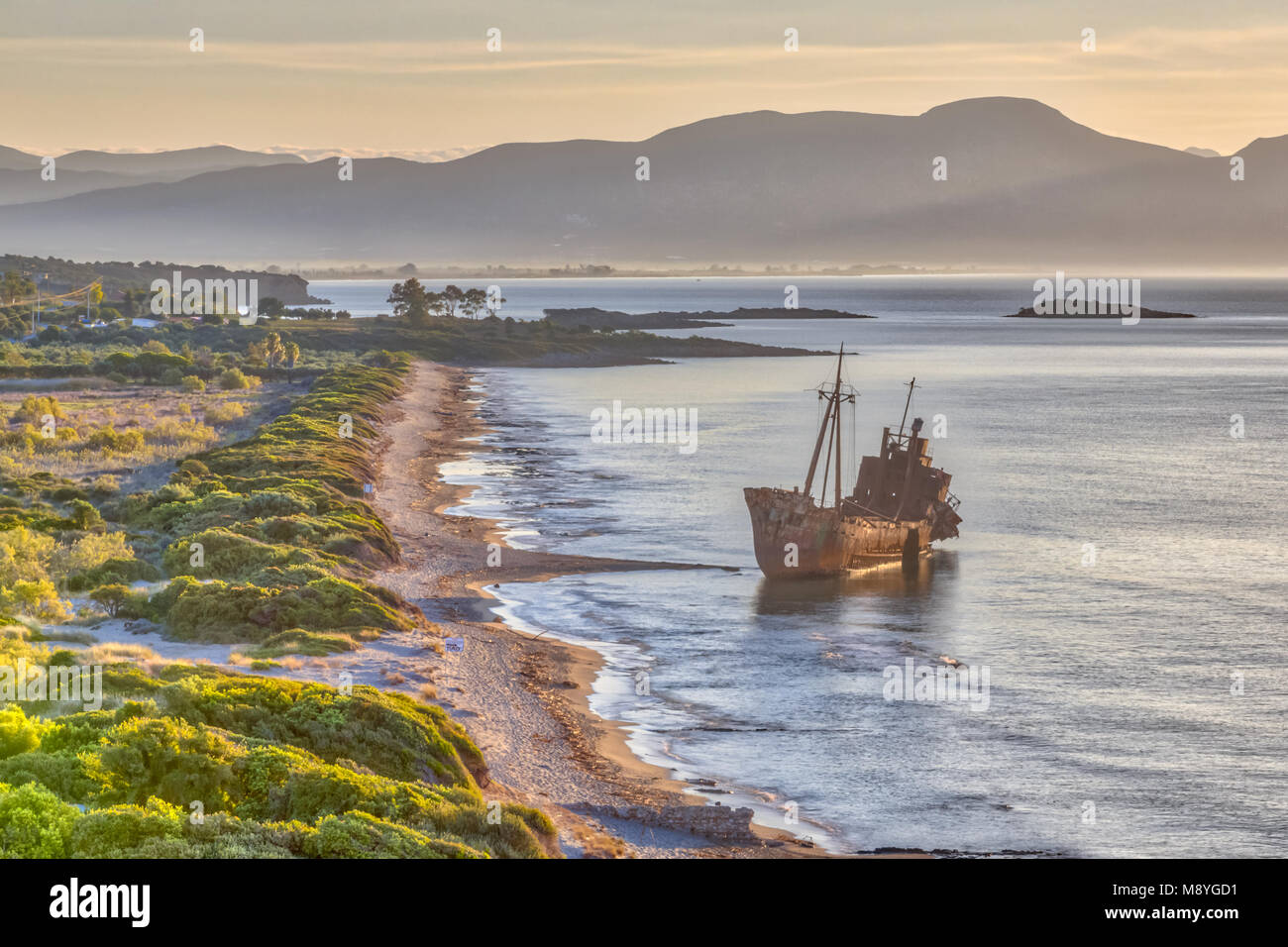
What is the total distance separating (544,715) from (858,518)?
24137 mm

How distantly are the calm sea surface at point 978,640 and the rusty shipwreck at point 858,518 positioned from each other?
1191 millimetres

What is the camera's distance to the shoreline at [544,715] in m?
20.5

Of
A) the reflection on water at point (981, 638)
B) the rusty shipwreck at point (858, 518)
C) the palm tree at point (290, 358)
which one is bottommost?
the reflection on water at point (981, 638)

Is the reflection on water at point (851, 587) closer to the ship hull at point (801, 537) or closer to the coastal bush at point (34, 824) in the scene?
the ship hull at point (801, 537)

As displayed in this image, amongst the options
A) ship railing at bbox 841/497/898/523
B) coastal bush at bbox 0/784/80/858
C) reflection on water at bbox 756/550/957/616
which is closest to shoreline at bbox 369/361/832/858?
reflection on water at bbox 756/550/957/616

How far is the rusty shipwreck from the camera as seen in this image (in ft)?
151

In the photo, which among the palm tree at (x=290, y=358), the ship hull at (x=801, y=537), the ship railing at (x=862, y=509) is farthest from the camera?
the palm tree at (x=290, y=358)

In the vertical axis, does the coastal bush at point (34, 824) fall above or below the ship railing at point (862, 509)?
above

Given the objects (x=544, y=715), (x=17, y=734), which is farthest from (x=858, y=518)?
(x=17, y=734)

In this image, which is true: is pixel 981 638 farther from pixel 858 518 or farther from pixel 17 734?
pixel 17 734

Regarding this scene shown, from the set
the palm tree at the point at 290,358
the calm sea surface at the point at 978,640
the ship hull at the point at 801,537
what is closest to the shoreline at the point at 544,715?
the calm sea surface at the point at 978,640

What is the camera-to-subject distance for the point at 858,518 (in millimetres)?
Answer: 48500

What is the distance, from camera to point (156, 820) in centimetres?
1404
